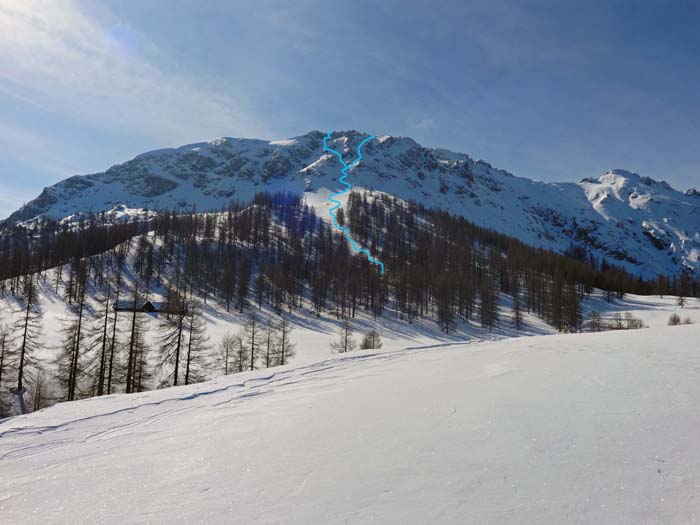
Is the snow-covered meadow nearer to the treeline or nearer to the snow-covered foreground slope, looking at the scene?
Result: the snow-covered foreground slope

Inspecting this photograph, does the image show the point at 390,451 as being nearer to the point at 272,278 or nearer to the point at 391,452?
the point at 391,452

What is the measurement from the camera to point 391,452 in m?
5.29

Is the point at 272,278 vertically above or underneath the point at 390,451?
above

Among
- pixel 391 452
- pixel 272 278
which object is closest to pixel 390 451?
pixel 391 452

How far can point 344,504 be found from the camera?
13.2ft

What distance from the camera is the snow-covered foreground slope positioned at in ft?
12.6

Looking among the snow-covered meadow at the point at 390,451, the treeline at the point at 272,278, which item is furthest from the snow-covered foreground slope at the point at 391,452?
the treeline at the point at 272,278

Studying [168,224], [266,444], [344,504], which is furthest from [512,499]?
[168,224]

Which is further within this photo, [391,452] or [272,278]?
[272,278]

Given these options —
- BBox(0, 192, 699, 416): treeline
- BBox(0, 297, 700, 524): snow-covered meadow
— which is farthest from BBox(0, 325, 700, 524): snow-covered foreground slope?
BBox(0, 192, 699, 416): treeline

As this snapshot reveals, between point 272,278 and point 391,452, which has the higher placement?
point 272,278

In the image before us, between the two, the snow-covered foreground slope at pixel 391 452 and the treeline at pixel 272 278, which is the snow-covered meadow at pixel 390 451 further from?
the treeline at pixel 272 278

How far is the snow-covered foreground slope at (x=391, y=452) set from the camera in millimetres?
3840

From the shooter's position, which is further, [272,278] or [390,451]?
[272,278]
